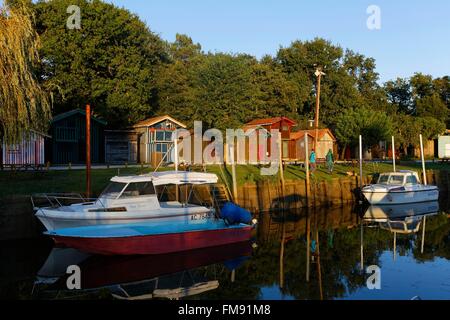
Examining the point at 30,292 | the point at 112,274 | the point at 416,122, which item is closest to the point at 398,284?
the point at 112,274

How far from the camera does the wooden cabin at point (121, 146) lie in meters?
45.1

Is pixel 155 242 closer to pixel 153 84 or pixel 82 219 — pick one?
pixel 82 219

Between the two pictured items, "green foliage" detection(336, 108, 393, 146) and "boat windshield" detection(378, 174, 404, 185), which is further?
"green foliage" detection(336, 108, 393, 146)

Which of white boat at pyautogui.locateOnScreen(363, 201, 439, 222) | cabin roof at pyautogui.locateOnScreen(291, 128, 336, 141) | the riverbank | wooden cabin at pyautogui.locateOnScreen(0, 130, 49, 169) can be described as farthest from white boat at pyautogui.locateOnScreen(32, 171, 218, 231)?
cabin roof at pyautogui.locateOnScreen(291, 128, 336, 141)

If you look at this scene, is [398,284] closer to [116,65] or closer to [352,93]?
[116,65]

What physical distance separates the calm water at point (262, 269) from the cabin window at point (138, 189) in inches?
105

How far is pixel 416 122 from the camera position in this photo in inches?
2534

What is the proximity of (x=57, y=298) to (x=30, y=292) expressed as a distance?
1.17m

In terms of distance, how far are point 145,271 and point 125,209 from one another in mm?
3280

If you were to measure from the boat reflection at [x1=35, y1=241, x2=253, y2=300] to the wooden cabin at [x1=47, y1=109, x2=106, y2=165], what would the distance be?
72.9 feet

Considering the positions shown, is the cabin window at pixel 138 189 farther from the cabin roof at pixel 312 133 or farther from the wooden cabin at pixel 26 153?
the cabin roof at pixel 312 133

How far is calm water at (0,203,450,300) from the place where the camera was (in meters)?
15.2

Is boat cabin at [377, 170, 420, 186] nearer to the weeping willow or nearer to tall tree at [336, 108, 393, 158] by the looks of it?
tall tree at [336, 108, 393, 158]

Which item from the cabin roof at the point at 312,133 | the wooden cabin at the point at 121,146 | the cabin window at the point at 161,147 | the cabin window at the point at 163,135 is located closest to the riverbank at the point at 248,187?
the cabin window at the point at 161,147
